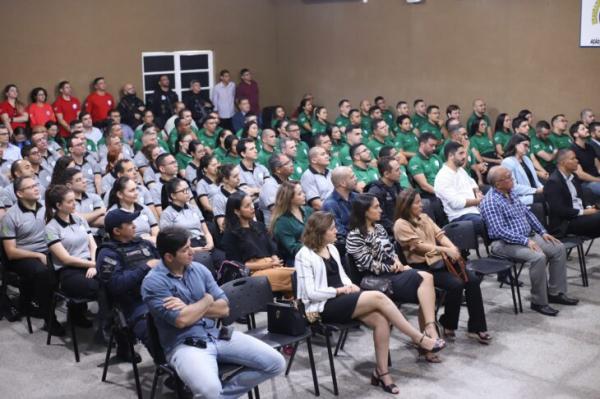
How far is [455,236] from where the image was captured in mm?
6715

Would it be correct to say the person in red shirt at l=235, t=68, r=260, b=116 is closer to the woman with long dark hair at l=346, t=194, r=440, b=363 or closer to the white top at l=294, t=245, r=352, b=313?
A: the woman with long dark hair at l=346, t=194, r=440, b=363

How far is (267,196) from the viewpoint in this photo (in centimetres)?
758

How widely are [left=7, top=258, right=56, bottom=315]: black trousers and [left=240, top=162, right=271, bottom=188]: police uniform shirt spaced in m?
2.42

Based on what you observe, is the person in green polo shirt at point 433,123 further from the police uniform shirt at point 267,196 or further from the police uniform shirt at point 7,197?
the police uniform shirt at point 7,197

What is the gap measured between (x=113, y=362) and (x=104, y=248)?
900mm

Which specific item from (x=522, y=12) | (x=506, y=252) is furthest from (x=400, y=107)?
(x=506, y=252)

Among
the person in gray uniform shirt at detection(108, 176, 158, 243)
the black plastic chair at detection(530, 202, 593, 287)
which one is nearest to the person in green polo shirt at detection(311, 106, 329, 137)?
the black plastic chair at detection(530, 202, 593, 287)

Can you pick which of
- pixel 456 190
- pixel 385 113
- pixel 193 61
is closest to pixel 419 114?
pixel 385 113

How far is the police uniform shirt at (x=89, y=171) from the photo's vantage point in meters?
8.29

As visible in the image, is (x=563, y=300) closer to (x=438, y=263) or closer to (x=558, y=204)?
(x=558, y=204)

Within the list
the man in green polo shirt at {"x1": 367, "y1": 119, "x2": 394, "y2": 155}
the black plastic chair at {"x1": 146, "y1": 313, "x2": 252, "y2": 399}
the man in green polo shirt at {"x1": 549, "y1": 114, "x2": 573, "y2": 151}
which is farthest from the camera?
the man in green polo shirt at {"x1": 549, "y1": 114, "x2": 573, "y2": 151}

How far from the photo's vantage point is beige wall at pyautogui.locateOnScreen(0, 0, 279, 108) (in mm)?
11867

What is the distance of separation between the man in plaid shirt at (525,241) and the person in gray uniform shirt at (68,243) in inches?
125

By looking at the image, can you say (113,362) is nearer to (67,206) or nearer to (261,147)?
(67,206)
